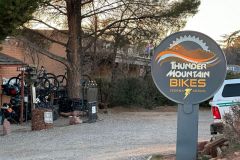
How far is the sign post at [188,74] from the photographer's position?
853 centimetres

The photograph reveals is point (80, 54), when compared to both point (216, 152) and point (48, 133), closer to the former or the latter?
point (48, 133)

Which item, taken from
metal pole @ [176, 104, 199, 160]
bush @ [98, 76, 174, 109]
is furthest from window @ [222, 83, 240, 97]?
bush @ [98, 76, 174, 109]

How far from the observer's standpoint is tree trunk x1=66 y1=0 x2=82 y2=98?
84.5ft

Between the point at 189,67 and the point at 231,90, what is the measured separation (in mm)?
6396

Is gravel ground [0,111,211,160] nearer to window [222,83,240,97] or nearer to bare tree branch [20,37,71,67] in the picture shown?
window [222,83,240,97]

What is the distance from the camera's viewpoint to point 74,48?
26.1 metres

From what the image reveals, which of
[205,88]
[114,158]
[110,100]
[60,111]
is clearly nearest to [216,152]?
[205,88]

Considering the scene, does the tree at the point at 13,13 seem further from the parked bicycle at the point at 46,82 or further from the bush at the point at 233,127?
the parked bicycle at the point at 46,82

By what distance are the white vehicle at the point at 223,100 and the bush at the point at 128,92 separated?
56.9 ft

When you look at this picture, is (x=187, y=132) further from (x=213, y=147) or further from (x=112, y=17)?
(x=112, y=17)

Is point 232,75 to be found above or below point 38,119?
above

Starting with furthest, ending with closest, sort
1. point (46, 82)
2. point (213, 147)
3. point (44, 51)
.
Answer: point (44, 51)
point (46, 82)
point (213, 147)

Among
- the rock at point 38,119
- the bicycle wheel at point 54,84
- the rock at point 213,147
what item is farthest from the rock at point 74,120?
the rock at point 213,147

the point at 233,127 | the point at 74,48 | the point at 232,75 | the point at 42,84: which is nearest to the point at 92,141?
the point at 233,127
